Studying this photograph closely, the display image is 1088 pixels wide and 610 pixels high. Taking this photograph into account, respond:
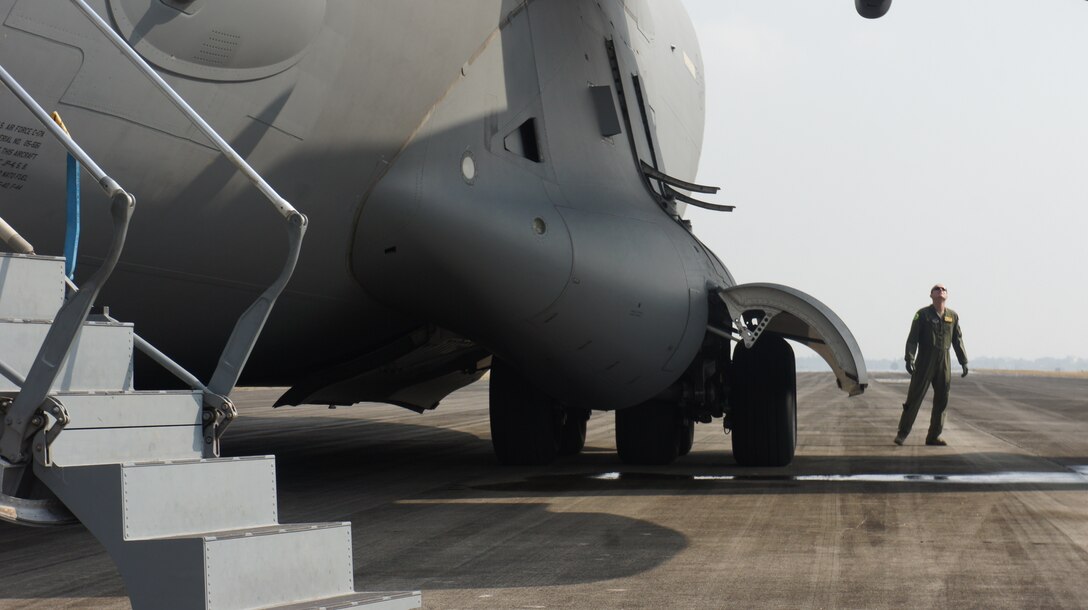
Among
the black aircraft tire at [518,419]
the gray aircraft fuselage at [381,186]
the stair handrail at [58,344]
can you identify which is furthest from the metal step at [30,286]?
the black aircraft tire at [518,419]

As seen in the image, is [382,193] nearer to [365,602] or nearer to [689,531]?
[689,531]

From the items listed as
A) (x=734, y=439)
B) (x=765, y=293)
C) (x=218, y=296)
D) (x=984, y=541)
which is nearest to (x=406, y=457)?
(x=734, y=439)

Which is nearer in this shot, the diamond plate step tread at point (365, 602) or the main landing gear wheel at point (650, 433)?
the diamond plate step tread at point (365, 602)

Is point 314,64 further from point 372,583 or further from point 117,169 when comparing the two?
point 372,583

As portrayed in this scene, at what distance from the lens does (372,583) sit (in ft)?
18.7

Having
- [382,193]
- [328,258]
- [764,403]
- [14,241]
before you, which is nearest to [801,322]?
[764,403]

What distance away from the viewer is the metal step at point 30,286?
4375 mm

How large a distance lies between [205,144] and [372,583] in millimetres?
2909

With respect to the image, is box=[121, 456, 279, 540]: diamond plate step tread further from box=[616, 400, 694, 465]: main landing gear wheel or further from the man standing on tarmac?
the man standing on tarmac

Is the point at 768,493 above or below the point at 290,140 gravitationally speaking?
below

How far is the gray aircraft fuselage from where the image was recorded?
21.9 ft

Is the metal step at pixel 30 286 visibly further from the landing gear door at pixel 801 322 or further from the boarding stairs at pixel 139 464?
the landing gear door at pixel 801 322

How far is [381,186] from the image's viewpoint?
8328 millimetres

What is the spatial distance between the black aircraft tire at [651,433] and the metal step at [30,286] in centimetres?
783
